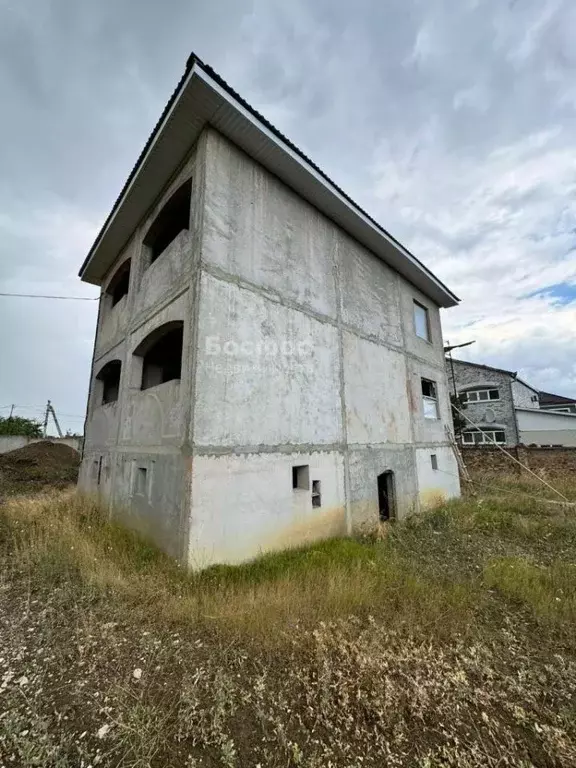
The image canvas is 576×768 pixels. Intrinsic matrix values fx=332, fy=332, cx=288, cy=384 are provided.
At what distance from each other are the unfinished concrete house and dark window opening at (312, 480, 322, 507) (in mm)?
24

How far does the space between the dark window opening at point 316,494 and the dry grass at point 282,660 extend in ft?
3.26

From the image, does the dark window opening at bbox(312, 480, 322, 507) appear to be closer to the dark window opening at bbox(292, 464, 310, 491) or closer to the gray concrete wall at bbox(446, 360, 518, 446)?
the dark window opening at bbox(292, 464, 310, 491)

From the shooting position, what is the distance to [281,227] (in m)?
7.07

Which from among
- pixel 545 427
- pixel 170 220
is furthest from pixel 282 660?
pixel 545 427

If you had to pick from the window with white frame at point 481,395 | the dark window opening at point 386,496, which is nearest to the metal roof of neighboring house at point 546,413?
the window with white frame at point 481,395

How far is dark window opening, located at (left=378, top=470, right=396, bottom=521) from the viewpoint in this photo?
8633 millimetres

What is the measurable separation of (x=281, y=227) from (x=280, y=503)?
18.3 ft

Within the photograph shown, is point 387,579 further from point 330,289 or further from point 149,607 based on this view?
point 330,289

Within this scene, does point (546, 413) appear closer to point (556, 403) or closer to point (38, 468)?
point (556, 403)

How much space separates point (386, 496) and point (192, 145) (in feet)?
29.9

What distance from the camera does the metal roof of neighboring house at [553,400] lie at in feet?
84.5

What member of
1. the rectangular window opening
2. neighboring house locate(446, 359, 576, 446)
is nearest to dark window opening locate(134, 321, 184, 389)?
the rectangular window opening

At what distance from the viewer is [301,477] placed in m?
6.45

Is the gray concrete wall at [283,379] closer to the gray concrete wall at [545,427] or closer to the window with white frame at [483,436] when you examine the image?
the window with white frame at [483,436]
